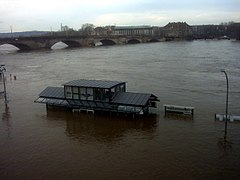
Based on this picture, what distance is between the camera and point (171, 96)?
116ft

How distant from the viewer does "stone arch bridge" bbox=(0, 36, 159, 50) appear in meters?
121

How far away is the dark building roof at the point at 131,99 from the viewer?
27016 millimetres

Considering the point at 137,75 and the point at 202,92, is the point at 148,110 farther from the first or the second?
the point at 137,75

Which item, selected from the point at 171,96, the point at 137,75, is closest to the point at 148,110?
the point at 171,96

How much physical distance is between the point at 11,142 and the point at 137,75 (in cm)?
3210

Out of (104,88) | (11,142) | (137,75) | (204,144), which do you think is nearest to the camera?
(204,144)

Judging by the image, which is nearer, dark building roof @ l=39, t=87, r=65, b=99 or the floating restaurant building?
the floating restaurant building

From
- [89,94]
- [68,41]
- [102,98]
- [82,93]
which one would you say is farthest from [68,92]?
[68,41]

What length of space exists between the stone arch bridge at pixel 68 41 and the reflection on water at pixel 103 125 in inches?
3566

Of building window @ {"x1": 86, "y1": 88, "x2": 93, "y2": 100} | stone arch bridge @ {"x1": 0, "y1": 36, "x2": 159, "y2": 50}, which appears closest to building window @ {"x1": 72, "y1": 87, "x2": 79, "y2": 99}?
building window @ {"x1": 86, "y1": 88, "x2": 93, "y2": 100}

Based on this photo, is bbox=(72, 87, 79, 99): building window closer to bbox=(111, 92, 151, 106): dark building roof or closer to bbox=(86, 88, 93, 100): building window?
bbox=(86, 88, 93, 100): building window

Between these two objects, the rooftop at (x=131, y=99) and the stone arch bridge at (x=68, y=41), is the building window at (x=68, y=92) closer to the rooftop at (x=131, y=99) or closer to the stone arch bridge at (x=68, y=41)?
the rooftop at (x=131, y=99)

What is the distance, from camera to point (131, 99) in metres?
27.5

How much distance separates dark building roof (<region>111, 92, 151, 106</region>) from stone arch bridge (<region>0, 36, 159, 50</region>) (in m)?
91.7
